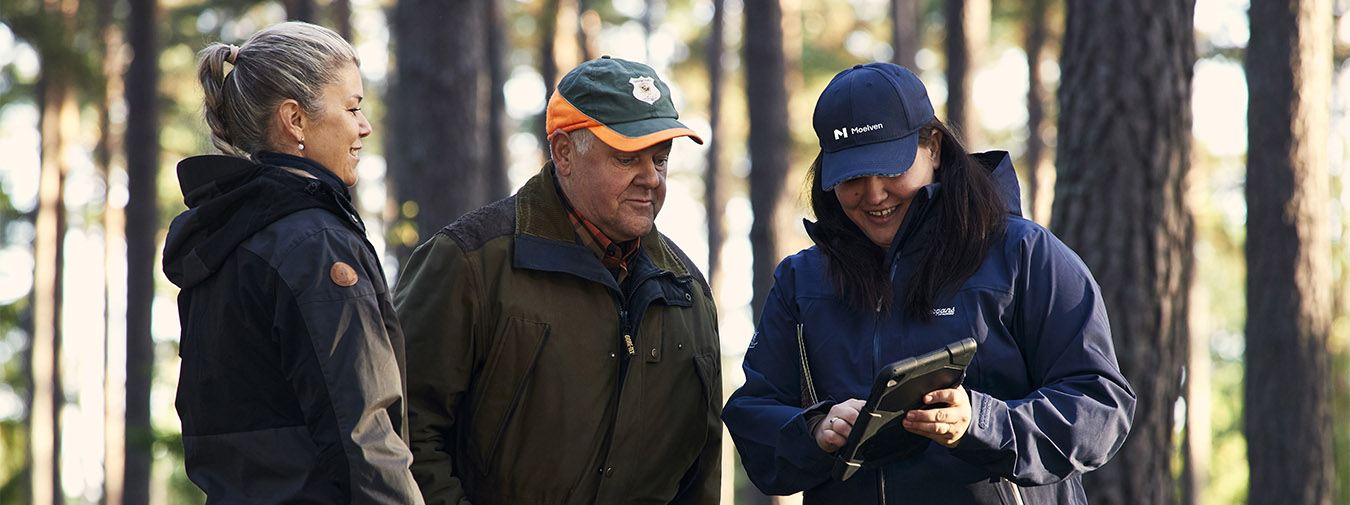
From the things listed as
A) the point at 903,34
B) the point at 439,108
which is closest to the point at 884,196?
the point at 439,108

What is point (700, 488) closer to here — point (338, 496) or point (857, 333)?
point (857, 333)

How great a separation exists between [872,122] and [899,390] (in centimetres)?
79

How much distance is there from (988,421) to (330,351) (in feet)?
4.79

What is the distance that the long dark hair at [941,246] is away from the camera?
9.68 feet

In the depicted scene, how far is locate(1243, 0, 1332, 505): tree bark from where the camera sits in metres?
9.29

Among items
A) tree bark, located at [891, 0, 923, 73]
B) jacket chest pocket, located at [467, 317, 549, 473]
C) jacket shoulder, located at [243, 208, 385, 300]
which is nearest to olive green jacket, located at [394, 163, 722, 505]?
jacket chest pocket, located at [467, 317, 549, 473]

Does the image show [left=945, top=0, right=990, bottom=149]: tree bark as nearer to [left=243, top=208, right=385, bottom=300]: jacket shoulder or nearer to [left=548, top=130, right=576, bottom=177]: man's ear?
[left=548, top=130, right=576, bottom=177]: man's ear

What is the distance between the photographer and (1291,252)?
9.38 metres

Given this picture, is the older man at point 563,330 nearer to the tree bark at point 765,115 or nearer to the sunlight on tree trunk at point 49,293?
the tree bark at point 765,115

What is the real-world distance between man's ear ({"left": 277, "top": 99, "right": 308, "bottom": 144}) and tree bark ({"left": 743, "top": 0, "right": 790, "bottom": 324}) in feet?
31.7

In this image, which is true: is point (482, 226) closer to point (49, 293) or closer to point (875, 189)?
point (875, 189)

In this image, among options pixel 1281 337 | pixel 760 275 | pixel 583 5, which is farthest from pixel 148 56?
pixel 1281 337

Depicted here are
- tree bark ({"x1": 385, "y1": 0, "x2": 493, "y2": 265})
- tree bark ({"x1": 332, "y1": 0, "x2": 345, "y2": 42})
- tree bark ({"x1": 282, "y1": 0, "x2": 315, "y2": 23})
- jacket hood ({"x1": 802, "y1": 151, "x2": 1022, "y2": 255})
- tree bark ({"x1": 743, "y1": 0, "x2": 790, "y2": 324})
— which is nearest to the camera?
jacket hood ({"x1": 802, "y1": 151, "x2": 1022, "y2": 255})

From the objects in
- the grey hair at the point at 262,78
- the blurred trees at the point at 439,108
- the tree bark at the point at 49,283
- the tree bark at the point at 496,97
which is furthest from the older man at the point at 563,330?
the tree bark at the point at 49,283
